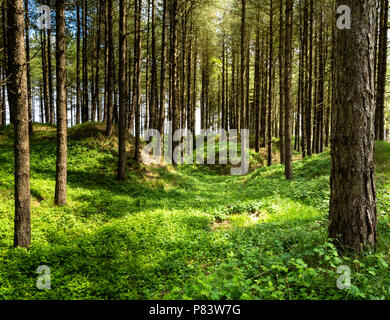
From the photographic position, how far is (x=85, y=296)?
13.3 ft

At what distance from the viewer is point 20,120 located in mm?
5312

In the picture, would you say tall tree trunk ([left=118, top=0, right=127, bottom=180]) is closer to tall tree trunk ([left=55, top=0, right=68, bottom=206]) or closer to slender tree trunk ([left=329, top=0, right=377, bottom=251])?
tall tree trunk ([left=55, top=0, right=68, bottom=206])

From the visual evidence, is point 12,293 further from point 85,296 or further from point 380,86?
point 380,86

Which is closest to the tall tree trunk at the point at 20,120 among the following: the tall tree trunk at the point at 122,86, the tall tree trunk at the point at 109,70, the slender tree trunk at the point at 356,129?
the tall tree trunk at the point at 122,86

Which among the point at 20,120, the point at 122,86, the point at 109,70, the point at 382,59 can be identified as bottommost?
the point at 20,120

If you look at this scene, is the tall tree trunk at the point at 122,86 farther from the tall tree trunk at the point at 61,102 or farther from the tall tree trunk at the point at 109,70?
the tall tree trunk at the point at 61,102

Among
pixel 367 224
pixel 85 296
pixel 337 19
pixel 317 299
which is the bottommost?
pixel 85 296

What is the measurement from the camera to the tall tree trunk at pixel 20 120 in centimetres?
522

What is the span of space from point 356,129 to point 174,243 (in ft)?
16.3

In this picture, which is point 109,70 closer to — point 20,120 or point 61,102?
point 61,102

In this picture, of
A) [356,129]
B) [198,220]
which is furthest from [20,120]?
[356,129]
